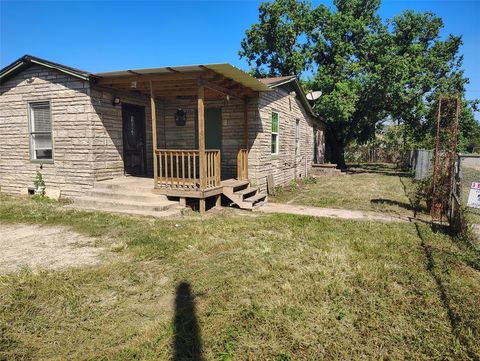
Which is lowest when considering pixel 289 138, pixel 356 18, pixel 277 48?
pixel 289 138

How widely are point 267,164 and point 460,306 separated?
773 centimetres

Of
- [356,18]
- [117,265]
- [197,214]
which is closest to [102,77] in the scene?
[197,214]

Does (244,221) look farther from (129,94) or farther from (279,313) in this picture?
(129,94)

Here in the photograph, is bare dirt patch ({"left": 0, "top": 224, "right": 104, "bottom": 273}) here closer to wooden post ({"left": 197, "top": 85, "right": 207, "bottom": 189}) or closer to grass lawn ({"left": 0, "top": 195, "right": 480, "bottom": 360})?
grass lawn ({"left": 0, "top": 195, "right": 480, "bottom": 360})

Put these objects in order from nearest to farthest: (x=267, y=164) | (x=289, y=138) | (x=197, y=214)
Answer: (x=197, y=214)
(x=267, y=164)
(x=289, y=138)

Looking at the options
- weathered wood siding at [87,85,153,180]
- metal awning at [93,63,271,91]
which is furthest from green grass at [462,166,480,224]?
weathered wood siding at [87,85,153,180]

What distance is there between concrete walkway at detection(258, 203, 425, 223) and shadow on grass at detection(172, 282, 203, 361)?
15.9ft

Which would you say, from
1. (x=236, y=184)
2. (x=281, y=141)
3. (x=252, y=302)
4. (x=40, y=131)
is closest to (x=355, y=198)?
(x=281, y=141)

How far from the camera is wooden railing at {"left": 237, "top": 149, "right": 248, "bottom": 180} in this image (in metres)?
9.36

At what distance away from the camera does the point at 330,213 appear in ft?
26.1

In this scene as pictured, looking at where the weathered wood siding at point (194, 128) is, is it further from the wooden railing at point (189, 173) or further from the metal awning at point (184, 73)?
the wooden railing at point (189, 173)

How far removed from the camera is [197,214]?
7.50 metres

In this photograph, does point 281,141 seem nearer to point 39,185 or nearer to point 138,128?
point 138,128

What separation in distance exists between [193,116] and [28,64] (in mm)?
4875
